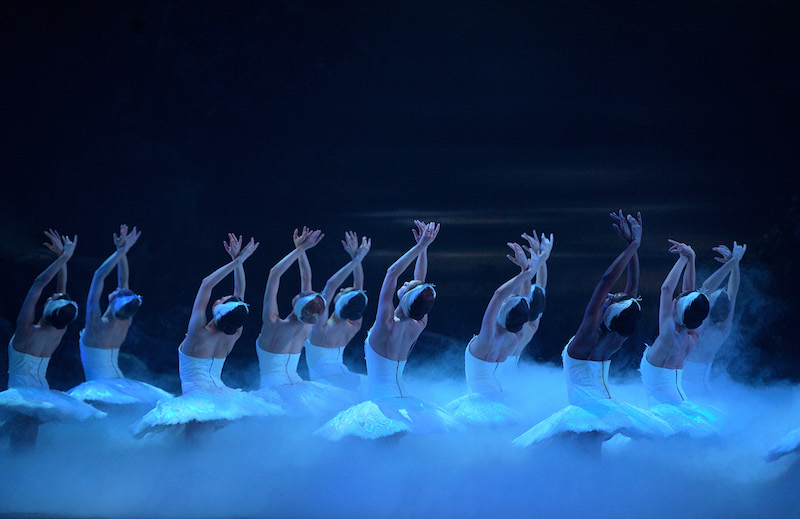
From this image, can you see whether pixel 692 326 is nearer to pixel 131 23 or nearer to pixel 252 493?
pixel 252 493

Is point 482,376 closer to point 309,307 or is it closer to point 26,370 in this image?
point 309,307

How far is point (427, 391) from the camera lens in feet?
24.0

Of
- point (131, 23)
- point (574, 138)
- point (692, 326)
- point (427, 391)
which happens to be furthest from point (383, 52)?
point (692, 326)

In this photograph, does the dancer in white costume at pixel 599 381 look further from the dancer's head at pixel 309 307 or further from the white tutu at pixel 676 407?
the dancer's head at pixel 309 307

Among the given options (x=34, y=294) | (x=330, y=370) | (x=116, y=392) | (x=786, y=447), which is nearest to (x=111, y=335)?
(x=116, y=392)

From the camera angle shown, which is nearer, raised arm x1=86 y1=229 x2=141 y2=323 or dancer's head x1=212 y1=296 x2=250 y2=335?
dancer's head x1=212 y1=296 x2=250 y2=335

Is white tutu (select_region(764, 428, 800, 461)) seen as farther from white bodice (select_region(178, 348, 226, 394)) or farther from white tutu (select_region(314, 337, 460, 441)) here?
white bodice (select_region(178, 348, 226, 394))

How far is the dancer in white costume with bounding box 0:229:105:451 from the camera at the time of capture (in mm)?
5211

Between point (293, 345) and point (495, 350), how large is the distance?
1421 millimetres

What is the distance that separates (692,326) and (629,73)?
275 cm

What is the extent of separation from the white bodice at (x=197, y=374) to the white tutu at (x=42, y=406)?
624 mm

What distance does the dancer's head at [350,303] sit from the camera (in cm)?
609

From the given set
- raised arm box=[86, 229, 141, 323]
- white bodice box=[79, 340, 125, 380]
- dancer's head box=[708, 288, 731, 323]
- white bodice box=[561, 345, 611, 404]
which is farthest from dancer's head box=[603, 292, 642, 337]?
white bodice box=[79, 340, 125, 380]

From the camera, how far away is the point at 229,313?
5.28 metres
